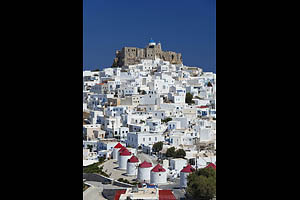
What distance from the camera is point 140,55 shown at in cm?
2195

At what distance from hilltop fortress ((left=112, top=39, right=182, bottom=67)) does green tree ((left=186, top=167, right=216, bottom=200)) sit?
14.8 m

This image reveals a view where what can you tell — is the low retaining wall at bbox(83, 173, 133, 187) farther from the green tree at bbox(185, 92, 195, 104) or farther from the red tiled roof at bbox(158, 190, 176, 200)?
the green tree at bbox(185, 92, 195, 104)

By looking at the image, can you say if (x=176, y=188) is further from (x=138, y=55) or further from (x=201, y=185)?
(x=138, y=55)

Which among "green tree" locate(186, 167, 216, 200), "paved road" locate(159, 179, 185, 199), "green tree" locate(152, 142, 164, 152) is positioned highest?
"green tree" locate(152, 142, 164, 152)

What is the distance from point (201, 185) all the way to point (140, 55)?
16.1 metres

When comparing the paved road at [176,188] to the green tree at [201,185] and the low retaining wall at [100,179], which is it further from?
the low retaining wall at [100,179]

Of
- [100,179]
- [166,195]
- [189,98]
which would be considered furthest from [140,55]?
[166,195]

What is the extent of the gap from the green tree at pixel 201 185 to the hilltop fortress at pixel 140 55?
48.6 feet

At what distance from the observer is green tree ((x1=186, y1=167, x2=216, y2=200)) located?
20.5 feet

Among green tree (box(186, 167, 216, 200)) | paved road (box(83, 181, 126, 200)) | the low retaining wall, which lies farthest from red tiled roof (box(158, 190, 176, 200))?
the low retaining wall
